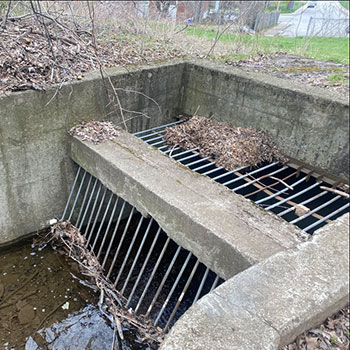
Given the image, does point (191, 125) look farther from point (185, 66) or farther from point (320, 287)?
point (320, 287)

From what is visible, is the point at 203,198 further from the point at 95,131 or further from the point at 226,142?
the point at 226,142

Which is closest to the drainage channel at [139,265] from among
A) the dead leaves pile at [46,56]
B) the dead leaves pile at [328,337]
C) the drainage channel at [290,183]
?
the drainage channel at [290,183]

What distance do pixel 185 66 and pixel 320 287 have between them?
4.13 m

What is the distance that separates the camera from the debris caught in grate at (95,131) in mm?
3818

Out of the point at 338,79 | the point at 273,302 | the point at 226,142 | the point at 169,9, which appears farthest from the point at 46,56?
the point at 169,9

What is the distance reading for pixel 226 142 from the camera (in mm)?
4590

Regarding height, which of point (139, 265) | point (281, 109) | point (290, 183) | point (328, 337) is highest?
point (281, 109)

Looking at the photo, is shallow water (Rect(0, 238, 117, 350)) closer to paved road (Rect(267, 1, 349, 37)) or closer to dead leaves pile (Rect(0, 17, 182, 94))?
dead leaves pile (Rect(0, 17, 182, 94))

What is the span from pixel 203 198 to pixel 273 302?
1278 mm

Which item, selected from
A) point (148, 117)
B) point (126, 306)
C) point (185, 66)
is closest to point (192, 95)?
point (185, 66)

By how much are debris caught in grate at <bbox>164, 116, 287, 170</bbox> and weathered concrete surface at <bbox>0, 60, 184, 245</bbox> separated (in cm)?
83

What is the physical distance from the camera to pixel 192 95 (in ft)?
17.3

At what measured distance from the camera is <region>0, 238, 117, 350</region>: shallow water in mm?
2969

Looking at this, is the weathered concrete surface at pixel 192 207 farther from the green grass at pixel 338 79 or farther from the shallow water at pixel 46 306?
the green grass at pixel 338 79
